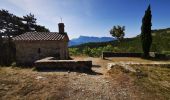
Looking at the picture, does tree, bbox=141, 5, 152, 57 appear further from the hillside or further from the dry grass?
the dry grass

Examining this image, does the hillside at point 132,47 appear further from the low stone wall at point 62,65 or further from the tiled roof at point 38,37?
the low stone wall at point 62,65

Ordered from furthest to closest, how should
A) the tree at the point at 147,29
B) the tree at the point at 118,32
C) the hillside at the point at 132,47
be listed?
the tree at the point at 118,32, the hillside at the point at 132,47, the tree at the point at 147,29

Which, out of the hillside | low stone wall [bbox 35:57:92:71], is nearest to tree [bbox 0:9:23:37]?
the hillside

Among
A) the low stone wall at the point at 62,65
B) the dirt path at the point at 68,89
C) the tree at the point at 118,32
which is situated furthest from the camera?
the tree at the point at 118,32

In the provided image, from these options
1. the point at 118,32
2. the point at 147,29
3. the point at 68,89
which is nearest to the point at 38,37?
the point at 68,89

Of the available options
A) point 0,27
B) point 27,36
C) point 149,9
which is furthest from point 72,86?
point 0,27

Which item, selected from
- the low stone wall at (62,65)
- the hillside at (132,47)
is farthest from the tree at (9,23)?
the low stone wall at (62,65)

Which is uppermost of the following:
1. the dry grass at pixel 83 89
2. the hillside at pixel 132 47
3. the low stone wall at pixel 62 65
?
the hillside at pixel 132 47

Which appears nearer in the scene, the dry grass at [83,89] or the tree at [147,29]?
the dry grass at [83,89]

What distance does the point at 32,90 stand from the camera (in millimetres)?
9055

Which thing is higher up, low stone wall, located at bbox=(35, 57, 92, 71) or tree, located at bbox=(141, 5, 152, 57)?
tree, located at bbox=(141, 5, 152, 57)

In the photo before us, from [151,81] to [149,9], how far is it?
65.4ft

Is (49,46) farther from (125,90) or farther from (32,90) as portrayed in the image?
(125,90)

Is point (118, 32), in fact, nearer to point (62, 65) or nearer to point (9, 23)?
point (9, 23)
